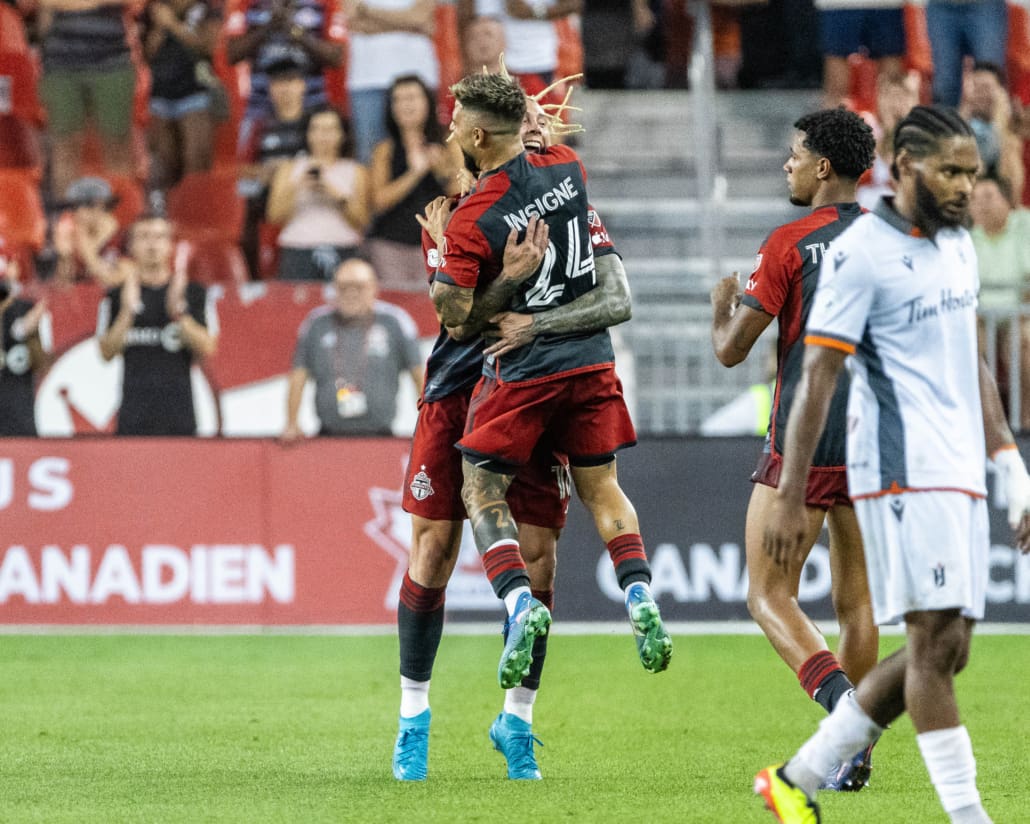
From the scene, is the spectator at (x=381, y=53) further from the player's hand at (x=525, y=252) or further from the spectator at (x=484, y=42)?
the player's hand at (x=525, y=252)

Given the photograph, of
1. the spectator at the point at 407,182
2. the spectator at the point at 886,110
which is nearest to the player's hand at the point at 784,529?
the spectator at the point at 407,182

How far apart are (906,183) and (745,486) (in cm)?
783

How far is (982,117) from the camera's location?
15.4 meters

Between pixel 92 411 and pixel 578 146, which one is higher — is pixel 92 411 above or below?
below

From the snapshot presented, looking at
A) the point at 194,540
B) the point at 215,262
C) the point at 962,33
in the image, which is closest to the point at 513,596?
the point at 194,540

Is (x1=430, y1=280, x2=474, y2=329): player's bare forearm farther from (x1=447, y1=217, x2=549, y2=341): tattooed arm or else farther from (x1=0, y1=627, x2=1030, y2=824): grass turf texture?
(x1=0, y1=627, x2=1030, y2=824): grass turf texture

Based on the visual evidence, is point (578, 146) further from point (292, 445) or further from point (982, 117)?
point (292, 445)

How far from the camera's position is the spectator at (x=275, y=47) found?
52.0 feet

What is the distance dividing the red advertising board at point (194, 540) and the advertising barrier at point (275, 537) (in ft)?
0.03

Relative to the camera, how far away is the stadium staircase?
13.8 meters

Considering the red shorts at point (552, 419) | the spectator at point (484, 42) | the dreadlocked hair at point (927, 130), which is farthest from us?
the spectator at point (484, 42)

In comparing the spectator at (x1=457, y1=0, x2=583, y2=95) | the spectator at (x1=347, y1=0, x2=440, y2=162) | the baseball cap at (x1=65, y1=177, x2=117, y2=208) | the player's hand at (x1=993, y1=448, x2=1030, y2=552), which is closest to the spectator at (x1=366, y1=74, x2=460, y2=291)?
the spectator at (x1=347, y1=0, x2=440, y2=162)

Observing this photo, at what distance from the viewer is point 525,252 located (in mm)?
6258

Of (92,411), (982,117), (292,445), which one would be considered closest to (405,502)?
(292,445)
